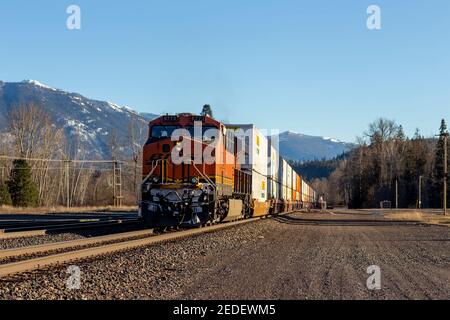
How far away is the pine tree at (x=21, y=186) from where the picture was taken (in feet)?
198

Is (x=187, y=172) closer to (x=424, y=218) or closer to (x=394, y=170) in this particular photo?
(x=424, y=218)

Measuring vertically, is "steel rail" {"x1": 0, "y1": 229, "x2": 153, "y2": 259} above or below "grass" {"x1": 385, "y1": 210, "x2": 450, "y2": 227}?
above

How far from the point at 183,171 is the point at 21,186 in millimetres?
46100

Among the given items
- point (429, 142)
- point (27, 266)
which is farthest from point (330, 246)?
point (429, 142)

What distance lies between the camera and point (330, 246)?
54.7 feet

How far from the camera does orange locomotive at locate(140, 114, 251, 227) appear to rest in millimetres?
19250

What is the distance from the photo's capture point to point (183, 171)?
65.0 ft

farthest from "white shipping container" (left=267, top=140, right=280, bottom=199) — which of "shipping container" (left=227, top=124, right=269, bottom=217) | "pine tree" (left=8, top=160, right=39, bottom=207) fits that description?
"pine tree" (left=8, top=160, right=39, bottom=207)

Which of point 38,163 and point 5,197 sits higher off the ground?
point 38,163

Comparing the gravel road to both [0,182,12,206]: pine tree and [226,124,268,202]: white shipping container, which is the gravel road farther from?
[0,182,12,206]: pine tree

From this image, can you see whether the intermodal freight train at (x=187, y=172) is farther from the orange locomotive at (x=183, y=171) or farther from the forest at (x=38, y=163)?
the forest at (x=38, y=163)

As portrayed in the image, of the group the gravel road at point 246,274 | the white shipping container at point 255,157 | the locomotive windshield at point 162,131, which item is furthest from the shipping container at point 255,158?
the gravel road at point 246,274

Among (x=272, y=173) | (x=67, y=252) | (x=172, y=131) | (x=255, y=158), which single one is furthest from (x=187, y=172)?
(x=272, y=173)

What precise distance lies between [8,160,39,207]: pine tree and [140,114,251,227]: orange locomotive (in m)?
44.3
